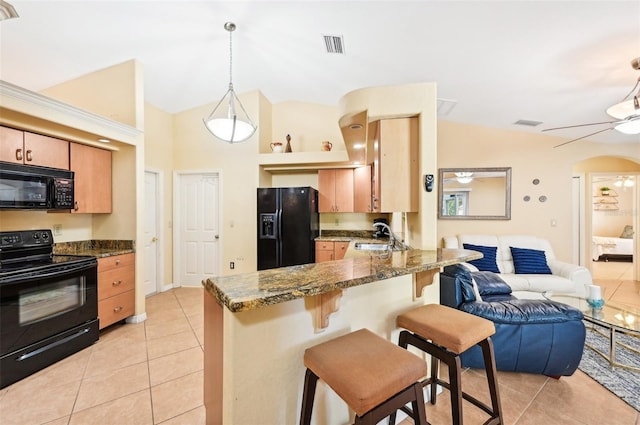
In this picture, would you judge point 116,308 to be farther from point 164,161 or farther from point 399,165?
point 399,165

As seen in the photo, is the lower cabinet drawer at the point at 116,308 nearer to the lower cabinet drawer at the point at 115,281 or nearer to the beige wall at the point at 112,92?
the lower cabinet drawer at the point at 115,281

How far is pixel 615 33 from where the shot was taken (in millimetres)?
2102

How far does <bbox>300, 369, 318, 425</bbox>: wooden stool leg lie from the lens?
43.9 inches

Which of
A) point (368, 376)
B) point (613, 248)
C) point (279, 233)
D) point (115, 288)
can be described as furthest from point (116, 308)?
point (613, 248)

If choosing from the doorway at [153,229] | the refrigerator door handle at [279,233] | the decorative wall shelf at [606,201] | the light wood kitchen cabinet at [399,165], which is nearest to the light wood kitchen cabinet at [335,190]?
the refrigerator door handle at [279,233]

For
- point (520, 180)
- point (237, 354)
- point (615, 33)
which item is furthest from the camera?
point (520, 180)

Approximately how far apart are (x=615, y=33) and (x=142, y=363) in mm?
4794

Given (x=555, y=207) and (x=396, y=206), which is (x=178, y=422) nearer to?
(x=396, y=206)

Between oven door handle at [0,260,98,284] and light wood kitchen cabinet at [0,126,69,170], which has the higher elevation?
light wood kitchen cabinet at [0,126,69,170]

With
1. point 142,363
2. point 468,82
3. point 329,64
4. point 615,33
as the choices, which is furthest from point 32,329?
point 615,33

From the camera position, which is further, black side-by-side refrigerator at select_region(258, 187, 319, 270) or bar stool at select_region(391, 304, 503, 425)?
black side-by-side refrigerator at select_region(258, 187, 319, 270)

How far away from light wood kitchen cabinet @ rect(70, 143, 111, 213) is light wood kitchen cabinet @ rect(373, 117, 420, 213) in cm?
313

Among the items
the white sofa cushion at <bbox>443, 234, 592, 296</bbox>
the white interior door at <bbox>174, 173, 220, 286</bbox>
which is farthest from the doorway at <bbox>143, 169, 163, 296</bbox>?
the white sofa cushion at <bbox>443, 234, 592, 296</bbox>

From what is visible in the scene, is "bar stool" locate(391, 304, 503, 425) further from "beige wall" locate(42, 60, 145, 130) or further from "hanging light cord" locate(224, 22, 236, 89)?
"beige wall" locate(42, 60, 145, 130)
